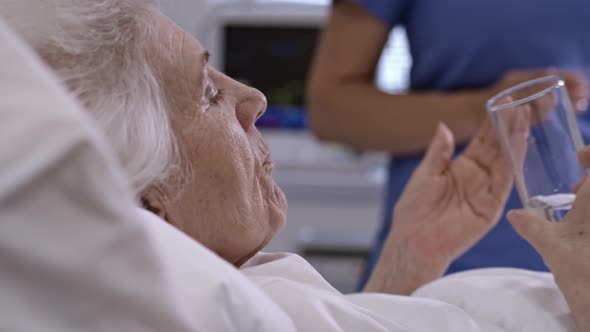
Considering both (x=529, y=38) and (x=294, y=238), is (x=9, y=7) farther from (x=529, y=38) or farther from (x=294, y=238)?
(x=294, y=238)

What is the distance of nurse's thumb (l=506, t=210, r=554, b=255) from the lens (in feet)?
2.89

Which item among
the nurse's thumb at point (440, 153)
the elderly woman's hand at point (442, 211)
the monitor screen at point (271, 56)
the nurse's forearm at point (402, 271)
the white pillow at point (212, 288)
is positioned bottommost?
the monitor screen at point (271, 56)

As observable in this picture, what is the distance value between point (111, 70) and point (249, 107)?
0.68 ft

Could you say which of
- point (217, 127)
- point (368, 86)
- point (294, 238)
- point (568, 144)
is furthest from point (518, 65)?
point (294, 238)

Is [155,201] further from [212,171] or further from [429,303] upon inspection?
[429,303]

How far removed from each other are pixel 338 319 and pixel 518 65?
88cm

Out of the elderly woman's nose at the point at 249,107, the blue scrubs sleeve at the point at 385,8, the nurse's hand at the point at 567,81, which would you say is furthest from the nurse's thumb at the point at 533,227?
the blue scrubs sleeve at the point at 385,8

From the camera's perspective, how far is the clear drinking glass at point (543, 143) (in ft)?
3.15

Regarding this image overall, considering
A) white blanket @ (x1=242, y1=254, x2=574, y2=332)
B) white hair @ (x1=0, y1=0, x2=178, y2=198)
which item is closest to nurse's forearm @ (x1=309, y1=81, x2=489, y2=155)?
white blanket @ (x1=242, y1=254, x2=574, y2=332)

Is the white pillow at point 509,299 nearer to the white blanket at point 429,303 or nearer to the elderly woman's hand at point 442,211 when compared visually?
the white blanket at point 429,303

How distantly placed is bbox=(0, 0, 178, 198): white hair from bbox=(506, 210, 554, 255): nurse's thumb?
1.40ft

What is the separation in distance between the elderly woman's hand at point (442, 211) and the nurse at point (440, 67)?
0.41ft

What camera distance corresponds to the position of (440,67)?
4.84 feet

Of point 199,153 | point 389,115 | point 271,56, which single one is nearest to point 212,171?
point 199,153
